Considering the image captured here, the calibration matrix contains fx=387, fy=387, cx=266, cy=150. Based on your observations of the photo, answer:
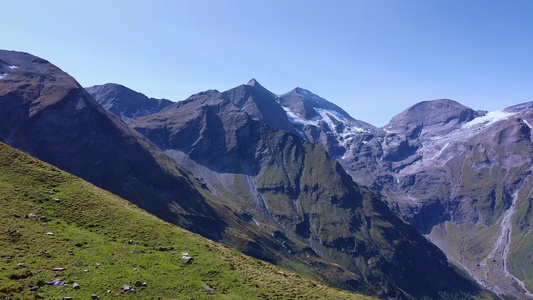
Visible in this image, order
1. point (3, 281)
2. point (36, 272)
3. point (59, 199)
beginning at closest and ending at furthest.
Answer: point (3, 281) → point (36, 272) → point (59, 199)

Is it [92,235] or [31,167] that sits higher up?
[31,167]

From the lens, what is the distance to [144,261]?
3766 centimetres

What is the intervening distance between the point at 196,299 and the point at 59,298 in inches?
412

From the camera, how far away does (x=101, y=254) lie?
37156 millimetres

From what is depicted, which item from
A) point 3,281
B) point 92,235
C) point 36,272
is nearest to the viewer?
point 3,281

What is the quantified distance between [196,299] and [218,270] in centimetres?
Result: 579

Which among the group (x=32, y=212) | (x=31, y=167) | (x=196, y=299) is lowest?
(x=196, y=299)

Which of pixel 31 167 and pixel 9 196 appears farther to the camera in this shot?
pixel 31 167

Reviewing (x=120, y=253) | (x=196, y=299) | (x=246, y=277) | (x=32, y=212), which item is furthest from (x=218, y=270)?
(x=32, y=212)

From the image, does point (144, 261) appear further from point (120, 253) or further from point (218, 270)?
point (218, 270)

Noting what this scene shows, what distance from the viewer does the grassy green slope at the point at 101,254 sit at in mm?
31891

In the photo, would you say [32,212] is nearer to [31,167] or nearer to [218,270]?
[31,167]

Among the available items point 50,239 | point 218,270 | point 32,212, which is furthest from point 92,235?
point 218,270

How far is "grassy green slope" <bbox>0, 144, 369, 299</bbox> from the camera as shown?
1256 inches
